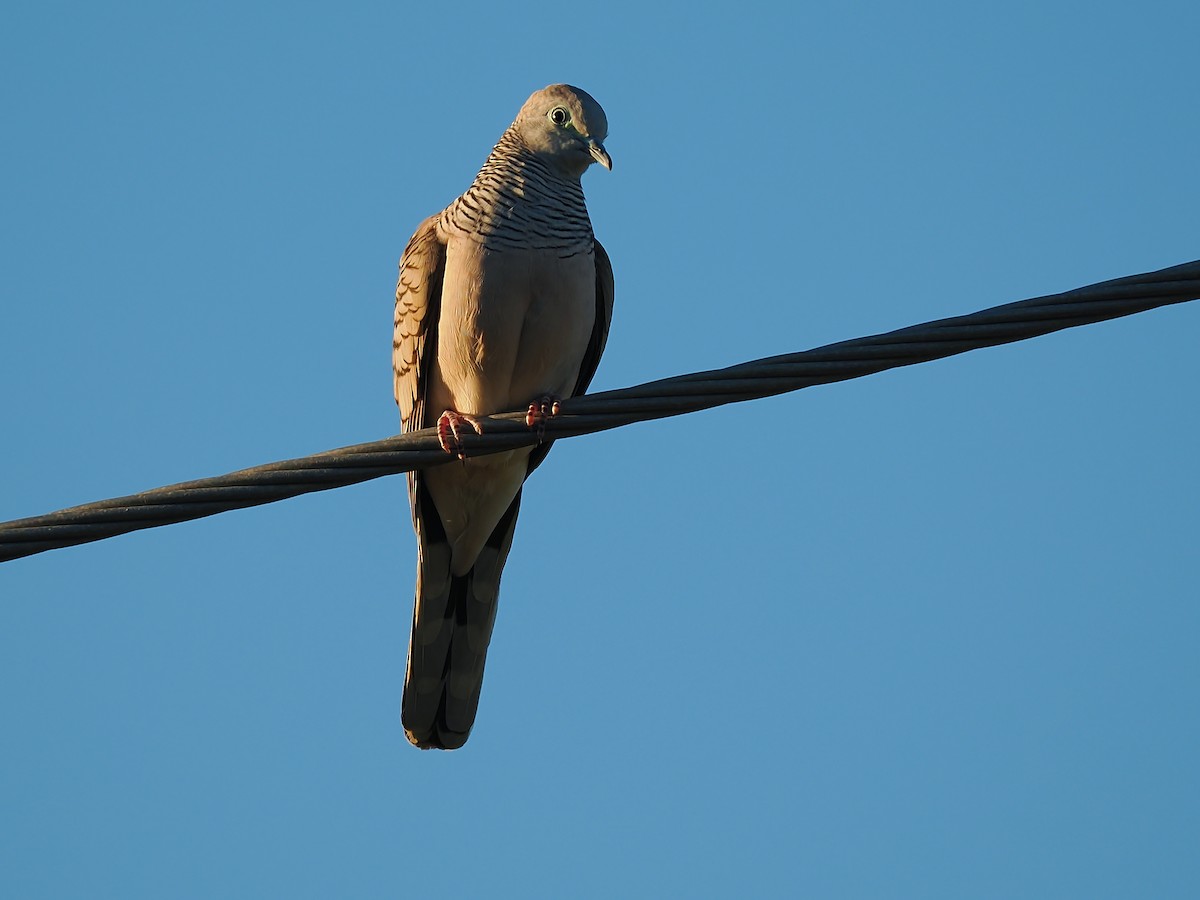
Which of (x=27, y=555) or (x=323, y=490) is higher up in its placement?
(x=323, y=490)

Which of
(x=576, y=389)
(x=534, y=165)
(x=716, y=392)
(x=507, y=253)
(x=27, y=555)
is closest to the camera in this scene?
(x=27, y=555)

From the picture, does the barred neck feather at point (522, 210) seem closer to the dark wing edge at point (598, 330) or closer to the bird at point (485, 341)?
the bird at point (485, 341)

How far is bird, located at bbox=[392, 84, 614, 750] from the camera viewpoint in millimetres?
6160

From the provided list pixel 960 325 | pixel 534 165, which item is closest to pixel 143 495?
pixel 960 325

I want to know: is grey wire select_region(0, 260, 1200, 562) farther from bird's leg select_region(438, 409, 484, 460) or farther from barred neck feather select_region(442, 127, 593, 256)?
barred neck feather select_region(442, 127, 593, 256)

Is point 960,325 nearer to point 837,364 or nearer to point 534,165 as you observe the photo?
point 837,364

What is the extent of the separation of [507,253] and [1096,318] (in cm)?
282

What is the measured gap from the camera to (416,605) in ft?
21.7

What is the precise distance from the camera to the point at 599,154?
6547 mm

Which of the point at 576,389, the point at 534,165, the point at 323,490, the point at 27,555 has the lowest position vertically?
the point at 27,555

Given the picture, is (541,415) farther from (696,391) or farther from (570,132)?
(570,132)

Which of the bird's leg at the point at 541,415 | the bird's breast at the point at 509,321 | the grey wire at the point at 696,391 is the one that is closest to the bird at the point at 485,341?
the bird's breast at the point at 509,321

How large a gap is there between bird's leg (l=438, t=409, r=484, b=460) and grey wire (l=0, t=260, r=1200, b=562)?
0.29 metres

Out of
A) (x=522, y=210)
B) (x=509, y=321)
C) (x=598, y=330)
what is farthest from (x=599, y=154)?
(x=509, y=321)
